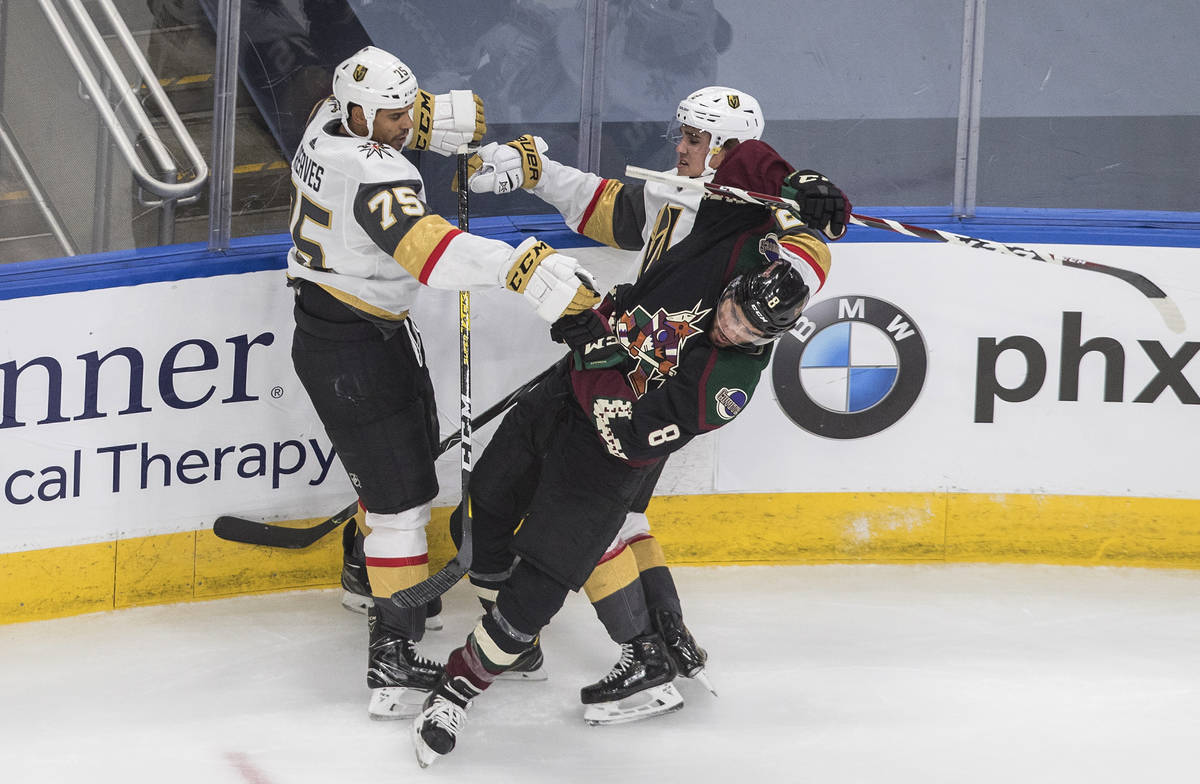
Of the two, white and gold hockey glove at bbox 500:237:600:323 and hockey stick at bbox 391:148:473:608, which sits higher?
white and gold hockey glove at bbox 500:237:600:323

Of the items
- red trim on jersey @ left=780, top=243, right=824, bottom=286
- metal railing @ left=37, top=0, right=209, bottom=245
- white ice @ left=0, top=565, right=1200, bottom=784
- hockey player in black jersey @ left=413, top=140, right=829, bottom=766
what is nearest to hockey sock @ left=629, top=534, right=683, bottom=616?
white ice @ left=0, top=565, right=1200, bottom=784

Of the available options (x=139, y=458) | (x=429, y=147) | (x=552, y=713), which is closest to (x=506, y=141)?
(x=429, y=147)

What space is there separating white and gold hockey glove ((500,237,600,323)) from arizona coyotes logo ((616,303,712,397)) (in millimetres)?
234

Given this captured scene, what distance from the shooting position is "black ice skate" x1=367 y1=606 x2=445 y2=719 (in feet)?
9.86

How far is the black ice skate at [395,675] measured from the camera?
3006 millimetres

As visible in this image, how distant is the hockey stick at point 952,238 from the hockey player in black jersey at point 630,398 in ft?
0.20

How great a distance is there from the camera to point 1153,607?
363 centimetres

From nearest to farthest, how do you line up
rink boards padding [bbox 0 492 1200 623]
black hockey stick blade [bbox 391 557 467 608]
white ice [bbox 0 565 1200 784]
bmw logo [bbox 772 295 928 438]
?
1. white ice [bbox 0 565 1200 784]
2. black hockey stick blade [bbox 391 557 467 608]
3. bmw logo [bbox 772 295 928 438]
4. rink boards padding [bbox 0 492 1200 623]

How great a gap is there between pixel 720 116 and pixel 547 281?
2.12 ft

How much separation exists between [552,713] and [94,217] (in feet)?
5.29

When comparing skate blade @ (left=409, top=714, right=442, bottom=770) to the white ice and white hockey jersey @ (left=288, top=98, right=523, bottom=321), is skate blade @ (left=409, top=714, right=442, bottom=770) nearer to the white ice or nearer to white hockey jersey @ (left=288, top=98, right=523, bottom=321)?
the white ice

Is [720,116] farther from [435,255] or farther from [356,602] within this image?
[356,602]

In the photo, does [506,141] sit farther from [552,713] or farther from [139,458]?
[552,713]

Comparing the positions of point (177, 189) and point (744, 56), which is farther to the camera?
point (744, 56)
